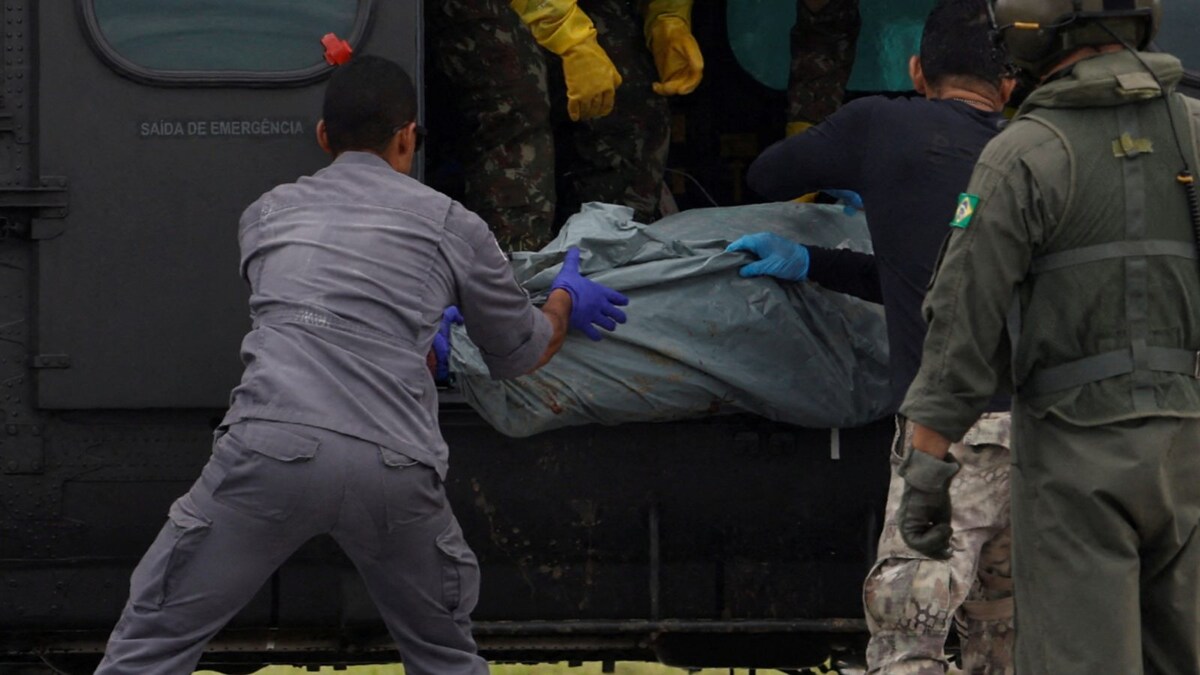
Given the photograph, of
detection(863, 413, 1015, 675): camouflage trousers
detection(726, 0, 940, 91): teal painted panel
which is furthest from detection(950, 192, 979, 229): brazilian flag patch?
detection(726, 0, 940, 91): teal painted panel

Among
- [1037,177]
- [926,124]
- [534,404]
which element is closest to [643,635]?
[534,404]

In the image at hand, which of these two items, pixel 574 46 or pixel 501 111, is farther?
pixel 501 111

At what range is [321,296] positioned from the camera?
11.5 ft

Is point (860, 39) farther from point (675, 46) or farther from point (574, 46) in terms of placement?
point (574, 46)

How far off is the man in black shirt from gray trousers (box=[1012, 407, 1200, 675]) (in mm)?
270

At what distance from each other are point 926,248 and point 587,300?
0.81 meters

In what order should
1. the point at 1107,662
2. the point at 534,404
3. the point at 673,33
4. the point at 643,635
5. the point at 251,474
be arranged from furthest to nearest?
the point at 673,33 < the point at 643,635 < the point at 534,404 < the point at 251,474 < the point at 1107,662

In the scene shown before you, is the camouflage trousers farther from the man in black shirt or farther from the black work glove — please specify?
the black work glove

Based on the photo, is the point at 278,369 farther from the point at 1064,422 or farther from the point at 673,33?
the point at 673,33

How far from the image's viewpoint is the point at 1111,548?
10.2 ft

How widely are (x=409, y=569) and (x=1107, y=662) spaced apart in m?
1.27

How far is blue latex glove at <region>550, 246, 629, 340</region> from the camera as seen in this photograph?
4.22 meters

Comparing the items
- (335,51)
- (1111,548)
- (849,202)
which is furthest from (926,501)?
(335,51)

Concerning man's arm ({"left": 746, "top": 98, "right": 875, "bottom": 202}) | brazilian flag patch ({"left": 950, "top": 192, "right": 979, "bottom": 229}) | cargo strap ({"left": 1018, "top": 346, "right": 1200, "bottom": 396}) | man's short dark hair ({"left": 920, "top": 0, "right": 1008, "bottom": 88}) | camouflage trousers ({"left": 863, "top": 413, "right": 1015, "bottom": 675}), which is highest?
man's short dark hair ({"left": 920, "top": 0, "right": 1008, "bottom": 88})
